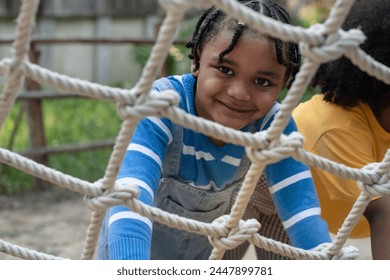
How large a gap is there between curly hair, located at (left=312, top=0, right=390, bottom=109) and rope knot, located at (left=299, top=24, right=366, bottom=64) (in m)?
0.54

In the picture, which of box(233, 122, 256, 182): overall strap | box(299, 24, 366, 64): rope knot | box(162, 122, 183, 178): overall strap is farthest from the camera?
box(233, 122, 256, 182): overall strap

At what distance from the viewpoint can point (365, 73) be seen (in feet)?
4.65

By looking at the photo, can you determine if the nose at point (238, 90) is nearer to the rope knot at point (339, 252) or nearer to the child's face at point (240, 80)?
the child's face at point (240, 80)

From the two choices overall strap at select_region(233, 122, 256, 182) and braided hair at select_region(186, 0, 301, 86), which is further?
overall strap at select_region(233, 122, 256, 182)

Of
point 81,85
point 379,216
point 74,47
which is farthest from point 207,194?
point 74,47

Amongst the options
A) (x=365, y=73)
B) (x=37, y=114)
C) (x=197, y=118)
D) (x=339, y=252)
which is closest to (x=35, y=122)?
(x=37, y=114)

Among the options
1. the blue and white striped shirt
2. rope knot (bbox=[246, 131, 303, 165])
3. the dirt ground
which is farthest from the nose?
the dirt ground

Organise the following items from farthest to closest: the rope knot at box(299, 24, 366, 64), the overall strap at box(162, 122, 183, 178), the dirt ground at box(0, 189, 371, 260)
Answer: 1. the dirt ground at box(0, 189, 371, 260)
2. the overall strap at box(162, 122, 183, 178)
3. the rope knot at box(299, 24, 366, 64)

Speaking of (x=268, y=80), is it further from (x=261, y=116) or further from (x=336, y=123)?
(x=336, y=123)

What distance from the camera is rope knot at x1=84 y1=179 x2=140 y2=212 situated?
0.97 metres

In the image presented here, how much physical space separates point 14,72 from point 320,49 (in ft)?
1.27

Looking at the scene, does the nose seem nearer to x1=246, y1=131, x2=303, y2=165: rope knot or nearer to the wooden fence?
x1=246, y1=131, x2=303, y2=165: rope knot

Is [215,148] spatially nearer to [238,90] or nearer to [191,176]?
[191,176]

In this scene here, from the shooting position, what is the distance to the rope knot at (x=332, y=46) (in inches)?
33.9
